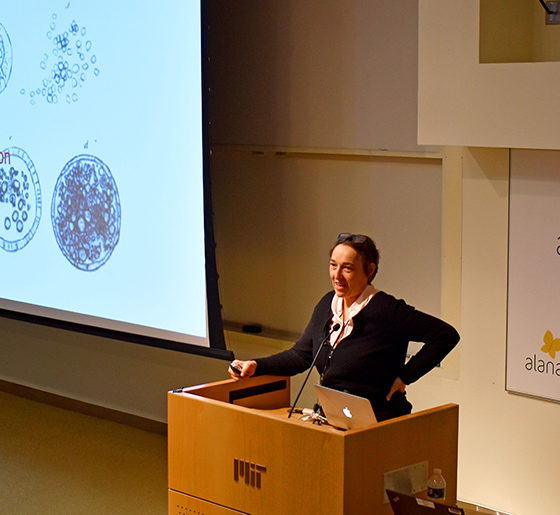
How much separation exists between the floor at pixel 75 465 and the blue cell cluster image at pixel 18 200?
101 cm

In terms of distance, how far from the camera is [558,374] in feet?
11.9

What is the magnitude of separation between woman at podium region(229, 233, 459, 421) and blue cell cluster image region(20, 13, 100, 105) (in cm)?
214

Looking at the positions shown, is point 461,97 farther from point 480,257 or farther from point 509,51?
point 480,257

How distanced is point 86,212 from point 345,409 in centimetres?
232

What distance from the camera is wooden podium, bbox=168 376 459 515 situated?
279 cm

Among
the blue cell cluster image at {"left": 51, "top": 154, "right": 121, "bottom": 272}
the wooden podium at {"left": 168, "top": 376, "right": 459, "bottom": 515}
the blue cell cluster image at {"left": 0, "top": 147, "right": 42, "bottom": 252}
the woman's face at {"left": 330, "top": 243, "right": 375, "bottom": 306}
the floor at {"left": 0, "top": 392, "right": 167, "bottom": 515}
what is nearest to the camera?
the wooden podium at {"left": 168, "top": 376, "right": 459, "bottom": 515}

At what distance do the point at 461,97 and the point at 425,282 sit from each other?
0.94 metres

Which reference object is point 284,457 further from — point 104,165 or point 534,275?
point 104,165

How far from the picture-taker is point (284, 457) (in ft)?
9.57

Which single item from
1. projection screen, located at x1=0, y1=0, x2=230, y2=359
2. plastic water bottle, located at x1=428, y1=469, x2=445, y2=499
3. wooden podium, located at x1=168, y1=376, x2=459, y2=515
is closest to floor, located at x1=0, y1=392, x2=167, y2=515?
projection screen, located at x1=0, y1=0, x2=230, y2=359

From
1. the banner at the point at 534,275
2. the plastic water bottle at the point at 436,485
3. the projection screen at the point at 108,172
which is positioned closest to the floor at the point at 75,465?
the projection screen at the point at 108,172

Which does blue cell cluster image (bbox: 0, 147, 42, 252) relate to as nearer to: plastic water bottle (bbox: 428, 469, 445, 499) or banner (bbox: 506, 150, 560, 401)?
banner (bbox: 506, 150, 560, 401)

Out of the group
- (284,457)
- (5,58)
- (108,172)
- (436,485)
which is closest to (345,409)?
(284,457)

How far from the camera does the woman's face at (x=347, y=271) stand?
3.10m
